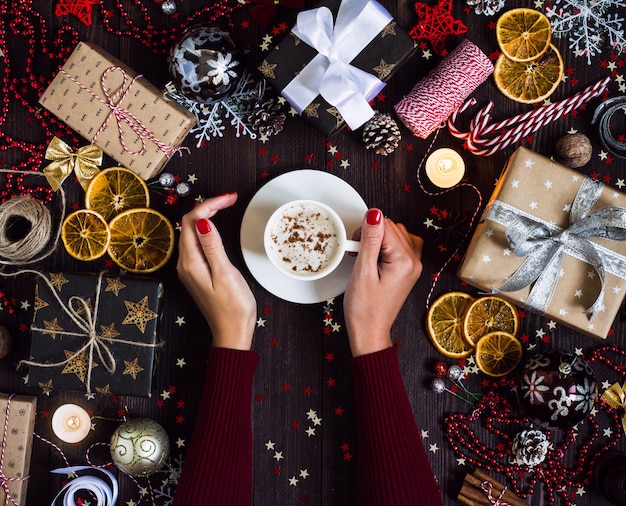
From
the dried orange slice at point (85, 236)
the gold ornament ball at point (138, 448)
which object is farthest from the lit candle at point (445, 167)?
the gold ornament ball at point (138, 448)

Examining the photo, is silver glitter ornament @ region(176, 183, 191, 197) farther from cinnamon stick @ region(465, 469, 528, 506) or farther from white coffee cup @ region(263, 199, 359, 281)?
cinnamon stick @ region(465, 469, 528, 506)

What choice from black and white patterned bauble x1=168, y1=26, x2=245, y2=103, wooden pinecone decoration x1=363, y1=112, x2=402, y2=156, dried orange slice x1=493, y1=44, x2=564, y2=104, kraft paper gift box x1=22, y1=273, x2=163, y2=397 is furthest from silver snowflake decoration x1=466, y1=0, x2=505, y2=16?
kraft paper gift box x1=22, y1=273, x2=163, y2=397

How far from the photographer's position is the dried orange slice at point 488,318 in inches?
55.6

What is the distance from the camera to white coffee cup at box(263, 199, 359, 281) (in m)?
1.30

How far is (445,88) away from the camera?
4.34 feet

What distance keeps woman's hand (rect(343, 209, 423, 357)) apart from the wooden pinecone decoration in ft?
0.65

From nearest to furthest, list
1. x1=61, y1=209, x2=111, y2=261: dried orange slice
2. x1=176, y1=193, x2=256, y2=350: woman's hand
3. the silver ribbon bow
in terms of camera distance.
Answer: the silver ribbon bow < x1=176, y1=193, x2=256, y2=350: woman's hand < x1=61, y1=209, x2=111, y2=261: dried orange slice

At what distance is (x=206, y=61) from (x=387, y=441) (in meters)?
1.01

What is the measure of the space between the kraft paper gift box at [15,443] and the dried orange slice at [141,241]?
47 centimetres

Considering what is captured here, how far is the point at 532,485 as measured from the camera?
1.44 meters

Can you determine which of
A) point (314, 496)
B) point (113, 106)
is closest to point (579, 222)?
point (314, 496)

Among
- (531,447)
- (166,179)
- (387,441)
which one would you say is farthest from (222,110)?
(531,447)

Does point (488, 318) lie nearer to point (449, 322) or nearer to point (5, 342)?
point (449, 322)

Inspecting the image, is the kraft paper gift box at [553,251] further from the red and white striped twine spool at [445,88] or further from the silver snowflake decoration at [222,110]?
the silver snowflake decoration at [222,110]
